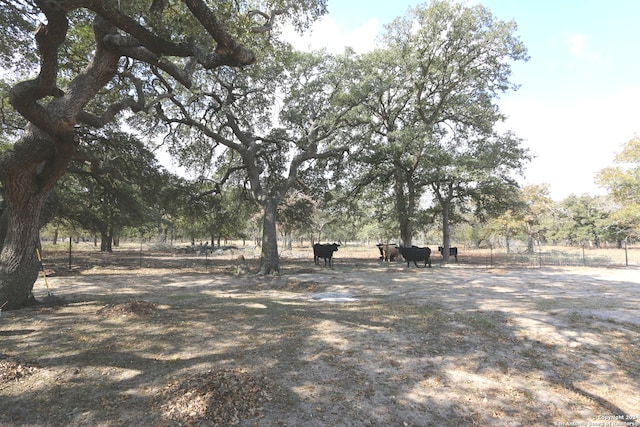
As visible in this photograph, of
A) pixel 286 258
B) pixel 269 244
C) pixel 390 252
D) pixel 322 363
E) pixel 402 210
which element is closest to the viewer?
pixel 322 363

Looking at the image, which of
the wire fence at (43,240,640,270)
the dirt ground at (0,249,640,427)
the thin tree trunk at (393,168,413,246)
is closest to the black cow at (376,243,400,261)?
the thin tree trunk at (393,168,413,246)

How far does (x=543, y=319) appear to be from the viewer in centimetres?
641

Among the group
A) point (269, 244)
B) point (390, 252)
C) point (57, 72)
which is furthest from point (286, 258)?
point (57, 72)

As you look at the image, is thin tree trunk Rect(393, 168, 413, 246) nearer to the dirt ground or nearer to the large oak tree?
the dirt ground

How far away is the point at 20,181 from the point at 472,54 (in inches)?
793

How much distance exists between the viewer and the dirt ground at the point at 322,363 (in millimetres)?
3182

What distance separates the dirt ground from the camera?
Answer: 3.18 m

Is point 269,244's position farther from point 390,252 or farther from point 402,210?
point 402,210

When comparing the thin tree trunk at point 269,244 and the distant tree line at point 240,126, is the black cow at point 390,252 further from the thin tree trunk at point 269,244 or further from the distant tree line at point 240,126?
the thin tree trunk at point 269,244

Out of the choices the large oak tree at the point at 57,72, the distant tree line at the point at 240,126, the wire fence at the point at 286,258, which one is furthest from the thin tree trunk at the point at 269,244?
the large oak tree at the point at 57,72

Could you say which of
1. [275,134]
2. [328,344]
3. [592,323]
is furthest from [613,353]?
[275,134]

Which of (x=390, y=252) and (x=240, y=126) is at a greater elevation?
(x=240, y=126)

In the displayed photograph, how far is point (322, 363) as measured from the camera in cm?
438

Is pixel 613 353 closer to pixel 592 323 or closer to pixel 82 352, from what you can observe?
pixel 592 323
